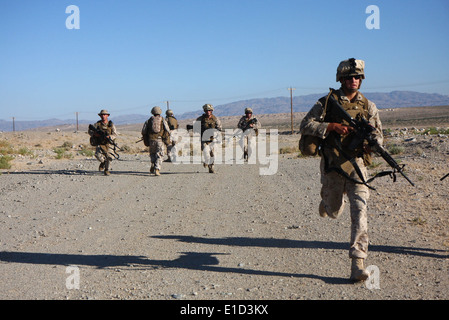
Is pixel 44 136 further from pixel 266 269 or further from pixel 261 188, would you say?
pixel 266 269

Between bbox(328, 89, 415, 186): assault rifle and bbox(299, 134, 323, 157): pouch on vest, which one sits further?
bbox(299, 134, 323, 157): pouch on vest

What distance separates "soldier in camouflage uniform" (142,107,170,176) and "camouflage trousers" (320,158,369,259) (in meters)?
9.82

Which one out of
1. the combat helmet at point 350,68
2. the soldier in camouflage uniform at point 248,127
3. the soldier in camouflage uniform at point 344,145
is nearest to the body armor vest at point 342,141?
the soldier in camouflage uniform at point 344,145

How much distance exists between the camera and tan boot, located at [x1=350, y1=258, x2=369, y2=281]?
15.5 ft

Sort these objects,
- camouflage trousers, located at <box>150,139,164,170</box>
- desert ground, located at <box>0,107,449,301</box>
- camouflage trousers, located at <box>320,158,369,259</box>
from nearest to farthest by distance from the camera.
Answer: desert ground, located at <box>0,107,449,301</box>, camouflage trousers, located at <box>320,158,369,259</box>, camouflage trousers, located at <box>150,139,164,170</box>

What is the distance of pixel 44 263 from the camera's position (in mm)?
5707

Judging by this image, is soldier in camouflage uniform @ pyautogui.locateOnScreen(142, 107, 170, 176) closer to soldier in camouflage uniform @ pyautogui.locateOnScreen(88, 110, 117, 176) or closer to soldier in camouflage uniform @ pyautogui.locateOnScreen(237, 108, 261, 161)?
soldier in camouflage uniform @ pyautogui.locateOnScreen(88, 110, 117, 176)

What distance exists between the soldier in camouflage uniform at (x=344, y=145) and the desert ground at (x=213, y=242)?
0.64 meters

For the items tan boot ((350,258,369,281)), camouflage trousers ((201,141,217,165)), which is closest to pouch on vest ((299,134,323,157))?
tan boot ((350,258,369,281))

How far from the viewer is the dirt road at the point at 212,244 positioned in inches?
185

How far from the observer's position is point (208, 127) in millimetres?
14836

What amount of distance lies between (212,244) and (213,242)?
0.39 feet

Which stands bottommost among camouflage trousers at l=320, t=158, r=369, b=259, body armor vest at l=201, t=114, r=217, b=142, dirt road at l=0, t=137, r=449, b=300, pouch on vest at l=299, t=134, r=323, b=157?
dirt road at l=0, t=137, r=449, b=300
